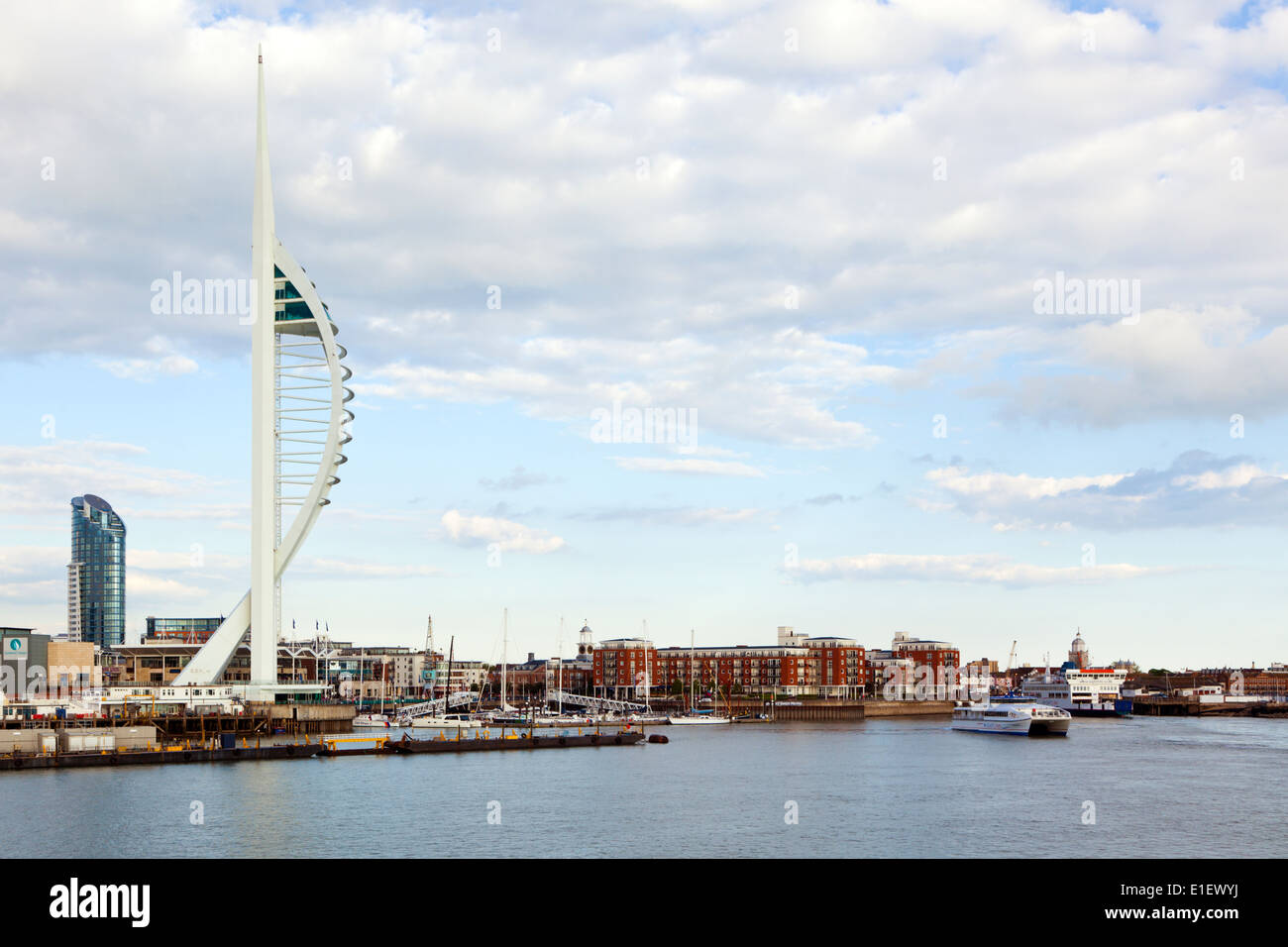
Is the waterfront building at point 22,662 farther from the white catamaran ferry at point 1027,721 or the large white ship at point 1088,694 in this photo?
the large white ship at point 1088,694

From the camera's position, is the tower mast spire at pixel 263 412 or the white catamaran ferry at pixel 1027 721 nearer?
the tower mast spire at pixel 263 412

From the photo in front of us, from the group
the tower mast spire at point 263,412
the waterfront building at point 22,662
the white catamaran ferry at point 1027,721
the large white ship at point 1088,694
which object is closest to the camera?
the tower mast spire at point 263,412

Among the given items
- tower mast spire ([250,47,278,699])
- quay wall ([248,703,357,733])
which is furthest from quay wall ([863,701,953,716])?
tower mast spire ([250,47,278,699])

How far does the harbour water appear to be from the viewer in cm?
4141

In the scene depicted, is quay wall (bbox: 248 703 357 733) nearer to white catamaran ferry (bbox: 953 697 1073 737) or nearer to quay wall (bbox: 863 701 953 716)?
white catamaran ferry (bbox: 953 697 1073 737)

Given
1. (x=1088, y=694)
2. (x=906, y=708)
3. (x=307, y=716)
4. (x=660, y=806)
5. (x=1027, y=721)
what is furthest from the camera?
(x=1088, y=694)

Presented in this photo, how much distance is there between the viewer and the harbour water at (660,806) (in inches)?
1630

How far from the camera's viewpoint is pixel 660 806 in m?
52.9

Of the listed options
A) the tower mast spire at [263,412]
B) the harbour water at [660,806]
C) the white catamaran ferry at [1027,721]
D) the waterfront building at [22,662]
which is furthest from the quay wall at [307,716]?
the white catamaran ferry at [1027,721]

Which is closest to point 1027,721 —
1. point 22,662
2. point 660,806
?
point 660,806

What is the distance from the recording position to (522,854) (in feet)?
128

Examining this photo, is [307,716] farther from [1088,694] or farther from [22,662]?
[1088,694]

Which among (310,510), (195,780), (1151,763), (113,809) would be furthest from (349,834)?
(1151,763)

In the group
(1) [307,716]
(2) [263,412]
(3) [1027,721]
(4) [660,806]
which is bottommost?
(3) [1027,721]
